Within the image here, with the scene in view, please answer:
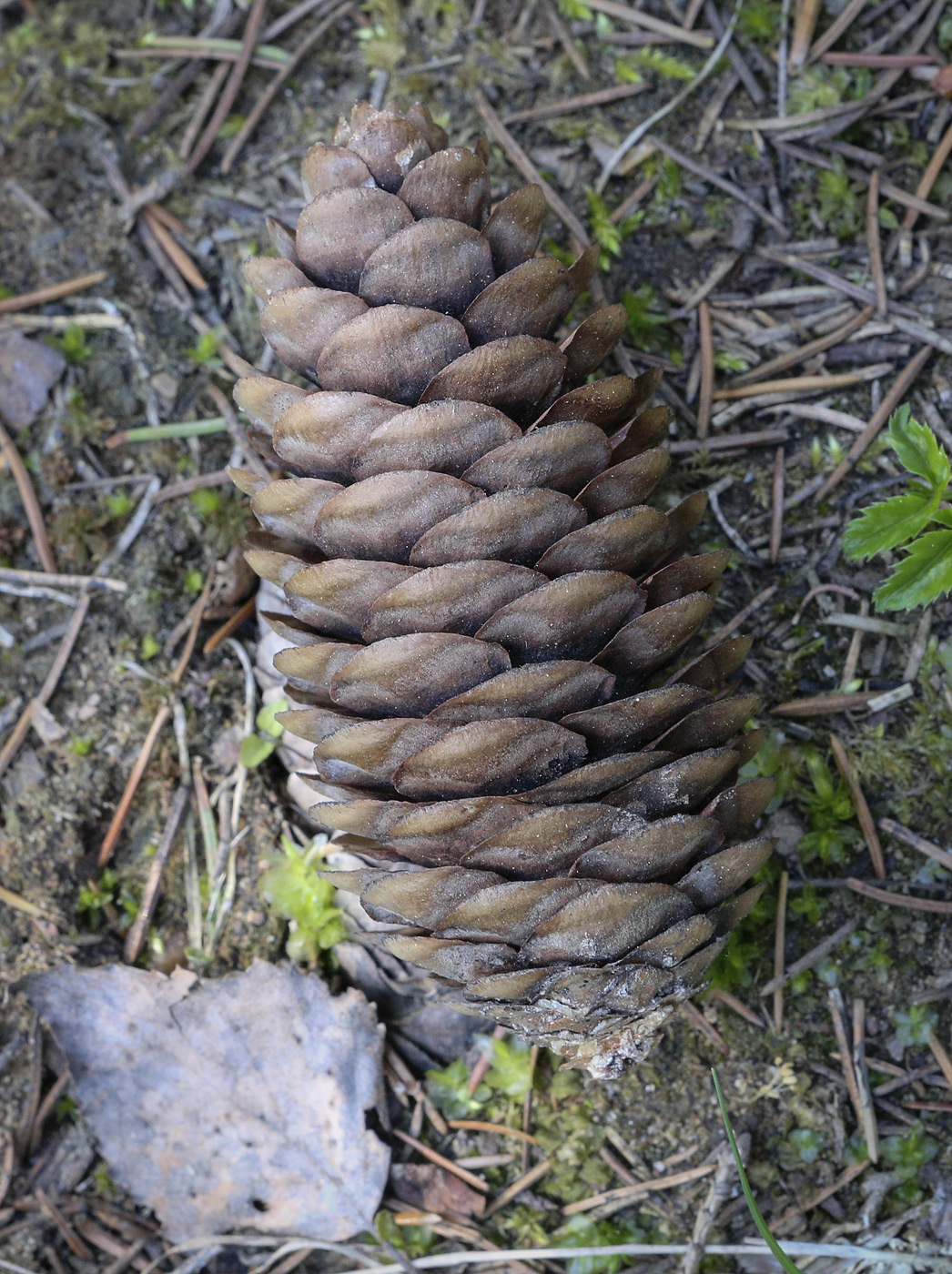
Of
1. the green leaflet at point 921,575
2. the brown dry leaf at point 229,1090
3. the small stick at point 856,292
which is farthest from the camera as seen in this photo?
the small stick at point 856,292

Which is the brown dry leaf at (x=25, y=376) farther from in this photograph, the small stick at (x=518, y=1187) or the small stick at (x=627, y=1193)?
the small stick at (x=627, y=1193)

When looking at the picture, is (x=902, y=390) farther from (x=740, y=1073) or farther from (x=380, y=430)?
(x=740, y=1073)

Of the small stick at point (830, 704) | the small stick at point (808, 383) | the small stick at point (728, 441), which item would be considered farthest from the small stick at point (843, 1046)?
the small stick at point (808, 383)

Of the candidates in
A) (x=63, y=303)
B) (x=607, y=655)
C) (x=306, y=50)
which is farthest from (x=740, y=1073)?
(x=306, y=50)

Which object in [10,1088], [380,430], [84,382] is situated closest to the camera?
[380,430]

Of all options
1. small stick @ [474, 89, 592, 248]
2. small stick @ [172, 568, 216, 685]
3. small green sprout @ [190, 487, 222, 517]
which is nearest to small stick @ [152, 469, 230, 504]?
small green sprout @ [190, 487, 222, 517]

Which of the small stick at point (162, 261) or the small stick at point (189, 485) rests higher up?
the small stick at point (162, 261)

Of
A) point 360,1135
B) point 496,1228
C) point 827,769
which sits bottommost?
point 496,1228
